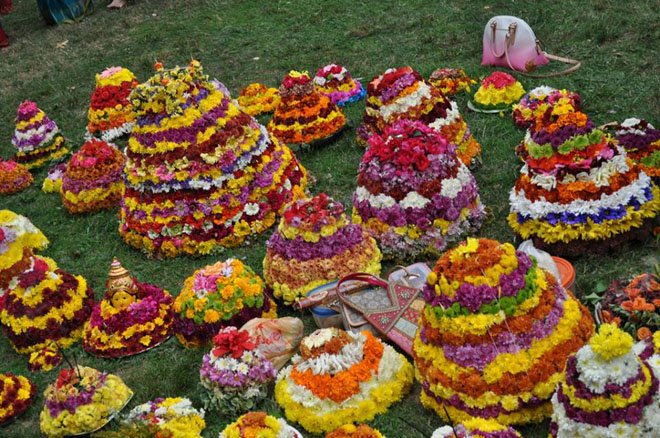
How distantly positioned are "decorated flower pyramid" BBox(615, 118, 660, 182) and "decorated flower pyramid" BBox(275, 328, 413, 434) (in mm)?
3161

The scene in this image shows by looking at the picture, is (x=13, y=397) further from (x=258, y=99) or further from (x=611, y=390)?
(x=258, y=99)

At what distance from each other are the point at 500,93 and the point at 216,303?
5.38 meters

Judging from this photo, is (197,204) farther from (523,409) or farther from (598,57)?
(598,57)

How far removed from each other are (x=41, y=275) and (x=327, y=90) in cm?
564

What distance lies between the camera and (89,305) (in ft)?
26.9

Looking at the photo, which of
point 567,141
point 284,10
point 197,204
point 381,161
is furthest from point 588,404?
point 284,10

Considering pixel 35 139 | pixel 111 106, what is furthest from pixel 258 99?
pixel 35 139

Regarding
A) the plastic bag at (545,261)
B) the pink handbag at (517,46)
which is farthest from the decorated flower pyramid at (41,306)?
the pink handbag at (517,46)

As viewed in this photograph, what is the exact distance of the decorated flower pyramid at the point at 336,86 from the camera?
12.2m

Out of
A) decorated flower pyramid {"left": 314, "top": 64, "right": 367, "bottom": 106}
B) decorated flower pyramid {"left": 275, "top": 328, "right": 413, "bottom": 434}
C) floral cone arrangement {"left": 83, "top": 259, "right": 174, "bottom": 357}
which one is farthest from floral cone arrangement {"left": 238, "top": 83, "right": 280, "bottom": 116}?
decorated flower pyramid {"left": 275, "top": 328, "right": 413, "bottom": 434}

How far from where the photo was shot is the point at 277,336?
711 centimetres

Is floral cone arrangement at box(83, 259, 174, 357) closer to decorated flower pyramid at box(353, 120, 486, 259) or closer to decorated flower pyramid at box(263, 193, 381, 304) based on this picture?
decorated flower pyramid at box(263, 193, 381, 304)

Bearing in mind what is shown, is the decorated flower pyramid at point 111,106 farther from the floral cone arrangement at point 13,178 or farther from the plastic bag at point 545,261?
the plastic bag at point 545,261

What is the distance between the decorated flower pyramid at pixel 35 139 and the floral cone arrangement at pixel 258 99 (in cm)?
292
